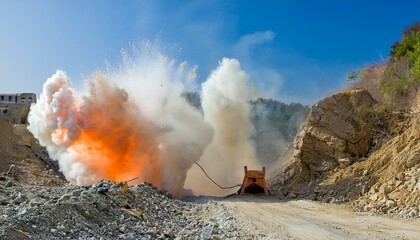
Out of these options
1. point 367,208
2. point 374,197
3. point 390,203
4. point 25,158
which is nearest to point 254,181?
point 374,197

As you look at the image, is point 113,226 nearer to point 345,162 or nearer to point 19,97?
point 345,162

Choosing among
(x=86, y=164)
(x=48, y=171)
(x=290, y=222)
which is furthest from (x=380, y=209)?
(x=48, y=171)

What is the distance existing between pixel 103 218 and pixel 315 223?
7.48 m

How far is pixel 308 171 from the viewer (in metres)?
24.9

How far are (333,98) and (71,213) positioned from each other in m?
19.5

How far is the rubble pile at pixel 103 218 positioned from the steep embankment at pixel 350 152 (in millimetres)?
7475

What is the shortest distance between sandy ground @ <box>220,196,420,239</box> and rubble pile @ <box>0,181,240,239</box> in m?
0.95

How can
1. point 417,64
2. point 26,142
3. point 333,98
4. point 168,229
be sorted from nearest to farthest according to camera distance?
point 168,229 < point 417,64 < point 333,98 < point 26,142

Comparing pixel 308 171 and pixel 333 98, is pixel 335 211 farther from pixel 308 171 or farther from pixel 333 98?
pixel 333 98

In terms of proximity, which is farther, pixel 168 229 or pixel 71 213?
pixel 168 229

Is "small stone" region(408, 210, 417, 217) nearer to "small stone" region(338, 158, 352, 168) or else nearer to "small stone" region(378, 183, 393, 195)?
"small stone" region(378, 183, 393, 195)

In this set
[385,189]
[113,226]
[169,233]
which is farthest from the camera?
[385,189]

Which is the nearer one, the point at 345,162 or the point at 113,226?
the point at 113,226

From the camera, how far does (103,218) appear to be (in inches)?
444
